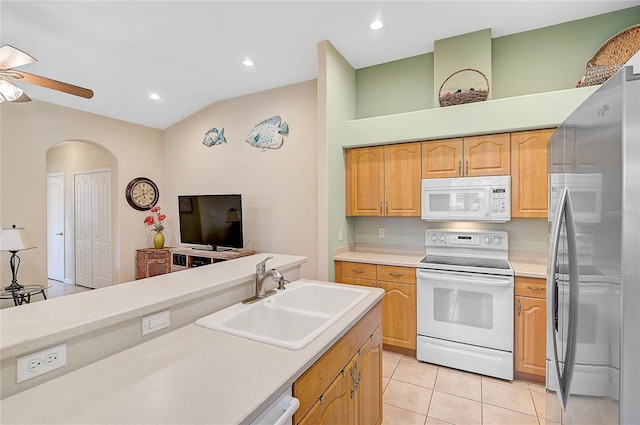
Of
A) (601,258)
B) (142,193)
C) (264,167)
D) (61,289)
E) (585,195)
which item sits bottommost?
(61,289)

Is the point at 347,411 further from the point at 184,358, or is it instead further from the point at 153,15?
the point at 153,15

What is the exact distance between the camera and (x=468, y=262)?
2.87m

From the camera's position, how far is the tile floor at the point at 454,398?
6.91ft

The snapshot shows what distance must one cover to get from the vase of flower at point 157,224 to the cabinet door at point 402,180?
12.7 ft

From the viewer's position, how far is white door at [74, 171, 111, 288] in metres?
5.26

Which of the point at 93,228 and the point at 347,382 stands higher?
the point at 93,228

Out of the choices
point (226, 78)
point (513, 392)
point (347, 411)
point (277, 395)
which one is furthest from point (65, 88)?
point (513, 392)

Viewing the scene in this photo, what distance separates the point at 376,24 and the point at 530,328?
2972 mm

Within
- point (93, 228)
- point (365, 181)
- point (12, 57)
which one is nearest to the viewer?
point (12, 57)

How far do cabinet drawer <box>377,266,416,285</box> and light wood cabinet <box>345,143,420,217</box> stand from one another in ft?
1.98

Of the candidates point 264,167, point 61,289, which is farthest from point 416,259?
point 61,289

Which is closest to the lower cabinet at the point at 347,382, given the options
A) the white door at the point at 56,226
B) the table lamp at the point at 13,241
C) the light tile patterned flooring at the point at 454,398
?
the light tile patterned flooring at the point at 454,398

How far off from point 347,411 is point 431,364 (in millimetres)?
1789

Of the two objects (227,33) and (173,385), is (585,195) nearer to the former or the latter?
(173,385)
